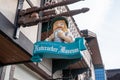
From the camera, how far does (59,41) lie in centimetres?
436

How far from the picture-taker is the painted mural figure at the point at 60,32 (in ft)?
14.3

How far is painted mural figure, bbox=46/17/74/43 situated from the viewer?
14.3ft

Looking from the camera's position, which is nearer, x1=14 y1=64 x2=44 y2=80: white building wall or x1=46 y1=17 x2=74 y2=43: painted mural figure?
x1=46 y1=17 x2=74 y2=43: painted mural figure

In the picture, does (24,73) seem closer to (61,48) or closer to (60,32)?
(60,32)

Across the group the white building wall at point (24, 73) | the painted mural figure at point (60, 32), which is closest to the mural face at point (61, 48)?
the painted mural figure at point (60, 32)

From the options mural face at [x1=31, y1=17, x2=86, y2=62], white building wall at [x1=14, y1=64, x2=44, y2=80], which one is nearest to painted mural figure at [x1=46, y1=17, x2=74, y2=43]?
mural face at [x1=31, y1=17, x2=86, y2=62]

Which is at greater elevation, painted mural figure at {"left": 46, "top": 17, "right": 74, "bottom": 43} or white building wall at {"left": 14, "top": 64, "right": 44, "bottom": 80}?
painted mural figure at {"left": 46, "top": 17, "right": 74, "bottom": 43}

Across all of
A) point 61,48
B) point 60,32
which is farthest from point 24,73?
point 61,48

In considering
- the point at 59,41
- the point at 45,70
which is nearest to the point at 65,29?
the point at 59,41

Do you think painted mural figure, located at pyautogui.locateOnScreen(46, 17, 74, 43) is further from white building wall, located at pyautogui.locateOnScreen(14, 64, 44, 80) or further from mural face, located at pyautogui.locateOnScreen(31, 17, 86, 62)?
white building wall, located at pyautogui.locateOnScreen(14, 64, 44, 80)

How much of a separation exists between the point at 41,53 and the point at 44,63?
11.9 ft

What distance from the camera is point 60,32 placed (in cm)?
448

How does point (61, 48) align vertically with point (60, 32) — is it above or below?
below

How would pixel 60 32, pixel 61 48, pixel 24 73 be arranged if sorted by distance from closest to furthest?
pixel 61 48
pixel 60 32
pixel 24 73
